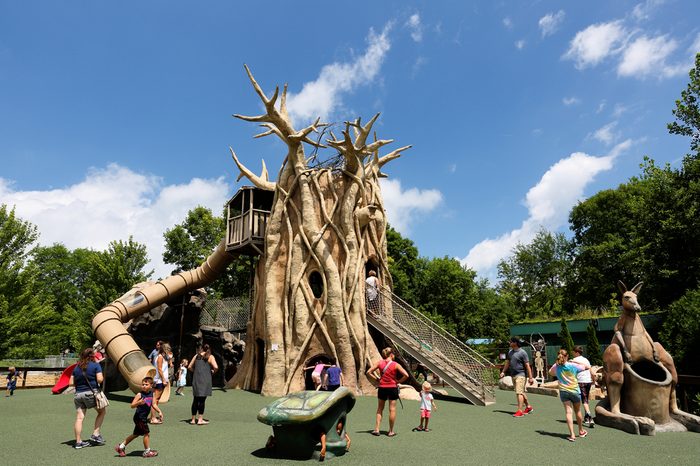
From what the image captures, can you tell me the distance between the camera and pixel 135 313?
1675 cm

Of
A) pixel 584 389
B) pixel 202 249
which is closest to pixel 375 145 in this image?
pixel 584 389

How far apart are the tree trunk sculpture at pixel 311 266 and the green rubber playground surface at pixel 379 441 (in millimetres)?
3291

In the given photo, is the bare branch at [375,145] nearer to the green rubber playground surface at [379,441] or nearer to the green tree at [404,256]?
the green rubber playground surface at [379,441]

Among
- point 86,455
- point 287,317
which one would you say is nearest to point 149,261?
point 287,317

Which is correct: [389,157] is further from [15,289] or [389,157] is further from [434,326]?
[15,289]

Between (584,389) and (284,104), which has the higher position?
(284,104)

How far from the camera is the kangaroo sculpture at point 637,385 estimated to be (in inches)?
351

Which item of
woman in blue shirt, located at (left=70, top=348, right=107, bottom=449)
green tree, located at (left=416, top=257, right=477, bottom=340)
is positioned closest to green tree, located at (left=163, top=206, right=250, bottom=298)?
green tree, located at (left=416, top=257, right=477, bottom=340)

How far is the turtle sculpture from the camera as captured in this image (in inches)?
241

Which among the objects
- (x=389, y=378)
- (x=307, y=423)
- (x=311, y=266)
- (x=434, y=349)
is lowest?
(x=307, y=423)

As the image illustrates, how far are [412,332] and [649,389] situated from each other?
7.05 m

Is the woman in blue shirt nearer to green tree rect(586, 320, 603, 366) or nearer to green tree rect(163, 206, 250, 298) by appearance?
green tree rect(586, 320, 603, 366)

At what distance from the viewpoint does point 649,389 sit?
910 cm

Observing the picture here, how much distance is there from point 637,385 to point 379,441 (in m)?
5.54
